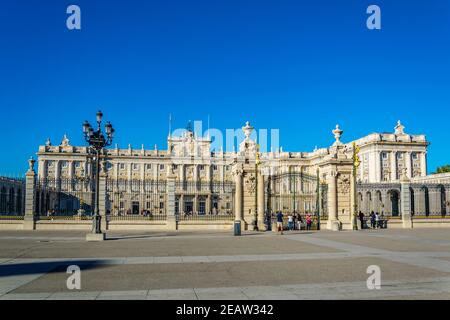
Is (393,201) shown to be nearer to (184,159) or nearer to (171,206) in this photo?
(171,206)

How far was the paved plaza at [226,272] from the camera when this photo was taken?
354 inches

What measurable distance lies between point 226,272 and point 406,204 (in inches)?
958

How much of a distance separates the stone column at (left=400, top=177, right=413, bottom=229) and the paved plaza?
14468 mm

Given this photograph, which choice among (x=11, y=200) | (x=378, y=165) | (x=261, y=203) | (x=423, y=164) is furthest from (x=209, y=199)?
(x=423, y=164)

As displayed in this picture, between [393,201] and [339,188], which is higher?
[339,188]

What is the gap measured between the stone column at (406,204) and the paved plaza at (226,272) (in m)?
14.5

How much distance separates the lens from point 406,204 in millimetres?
32188

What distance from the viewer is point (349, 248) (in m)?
17.8

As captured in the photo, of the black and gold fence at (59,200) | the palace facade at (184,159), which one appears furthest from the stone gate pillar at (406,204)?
the palace facade at (184,159)

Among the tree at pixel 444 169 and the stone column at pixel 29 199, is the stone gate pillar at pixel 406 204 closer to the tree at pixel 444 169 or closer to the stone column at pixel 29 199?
the stone column at pixel 29 199

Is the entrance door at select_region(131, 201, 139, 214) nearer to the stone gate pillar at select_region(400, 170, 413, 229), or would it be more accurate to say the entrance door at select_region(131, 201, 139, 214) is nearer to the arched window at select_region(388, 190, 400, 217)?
the arched window at select_region(388, 190, 400, 217)
